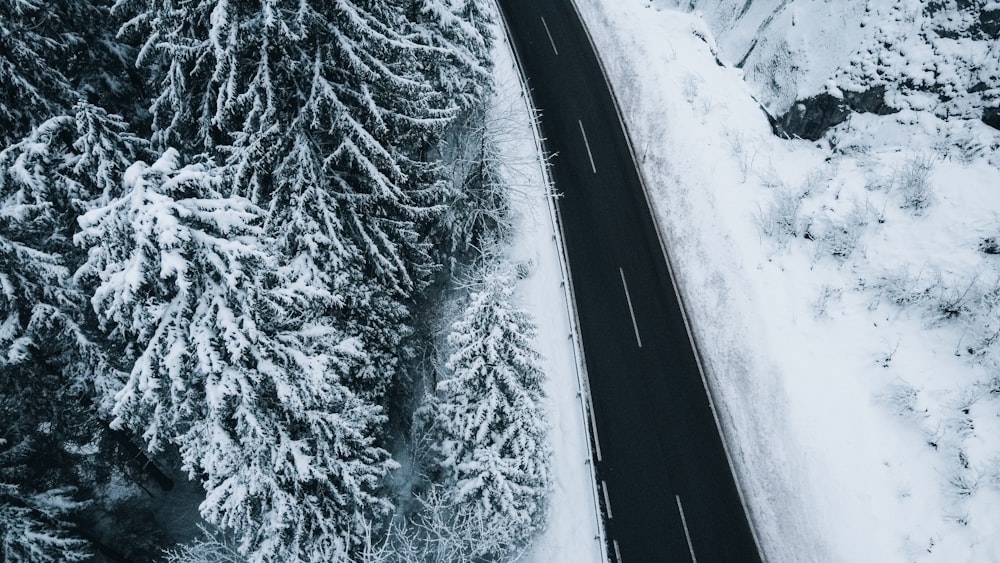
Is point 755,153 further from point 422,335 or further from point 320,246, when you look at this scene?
point 320,246

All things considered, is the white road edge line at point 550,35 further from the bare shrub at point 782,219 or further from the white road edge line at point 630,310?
the bare shrub at point 782,219

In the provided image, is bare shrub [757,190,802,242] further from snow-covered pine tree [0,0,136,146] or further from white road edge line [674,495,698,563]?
snow-covered pine tree [0,0,136,146]

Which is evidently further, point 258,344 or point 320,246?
point 320,246

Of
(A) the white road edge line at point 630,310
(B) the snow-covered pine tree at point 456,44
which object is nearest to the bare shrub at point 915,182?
(A) the white road edge line at point 630,310

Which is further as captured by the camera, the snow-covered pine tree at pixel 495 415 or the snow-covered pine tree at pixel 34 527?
the snow-covered pine tree at pixel 495 415

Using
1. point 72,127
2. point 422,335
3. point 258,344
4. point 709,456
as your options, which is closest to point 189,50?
point 72,127

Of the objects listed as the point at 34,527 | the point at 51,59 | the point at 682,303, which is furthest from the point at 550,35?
the point at 34,527

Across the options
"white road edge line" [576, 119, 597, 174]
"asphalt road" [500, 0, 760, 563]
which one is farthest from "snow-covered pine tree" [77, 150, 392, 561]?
"white road edge line" [576, 119, 597, 174]
